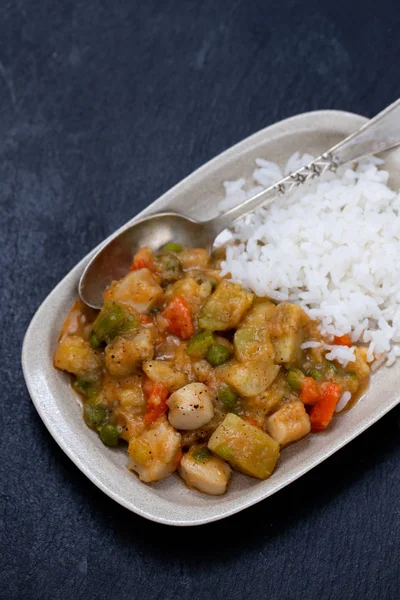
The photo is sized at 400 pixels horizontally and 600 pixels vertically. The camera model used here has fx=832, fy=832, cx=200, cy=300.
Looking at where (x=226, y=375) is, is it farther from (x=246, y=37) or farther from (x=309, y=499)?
(x=246, y=37)

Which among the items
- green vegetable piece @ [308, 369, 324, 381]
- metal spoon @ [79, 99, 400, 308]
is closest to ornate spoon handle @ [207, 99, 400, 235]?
metal spoon @ [79, 99, 400, 308]

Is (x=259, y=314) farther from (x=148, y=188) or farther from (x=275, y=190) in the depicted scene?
(x=148, y=188)

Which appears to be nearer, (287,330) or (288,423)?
(288,423)

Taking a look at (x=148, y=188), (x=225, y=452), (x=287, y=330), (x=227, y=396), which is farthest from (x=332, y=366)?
(x=148, y=188)

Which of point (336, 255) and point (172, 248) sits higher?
A: point (172, 248)

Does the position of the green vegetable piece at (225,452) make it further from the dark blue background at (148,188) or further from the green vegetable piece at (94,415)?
the green vegetable piece at (94,415)

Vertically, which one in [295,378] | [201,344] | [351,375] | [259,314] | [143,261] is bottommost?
[351,375]

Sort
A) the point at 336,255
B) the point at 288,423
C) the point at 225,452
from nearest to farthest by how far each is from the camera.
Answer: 1. the point at 225,452
2. the point at 288,423
3. the point at 336,255
